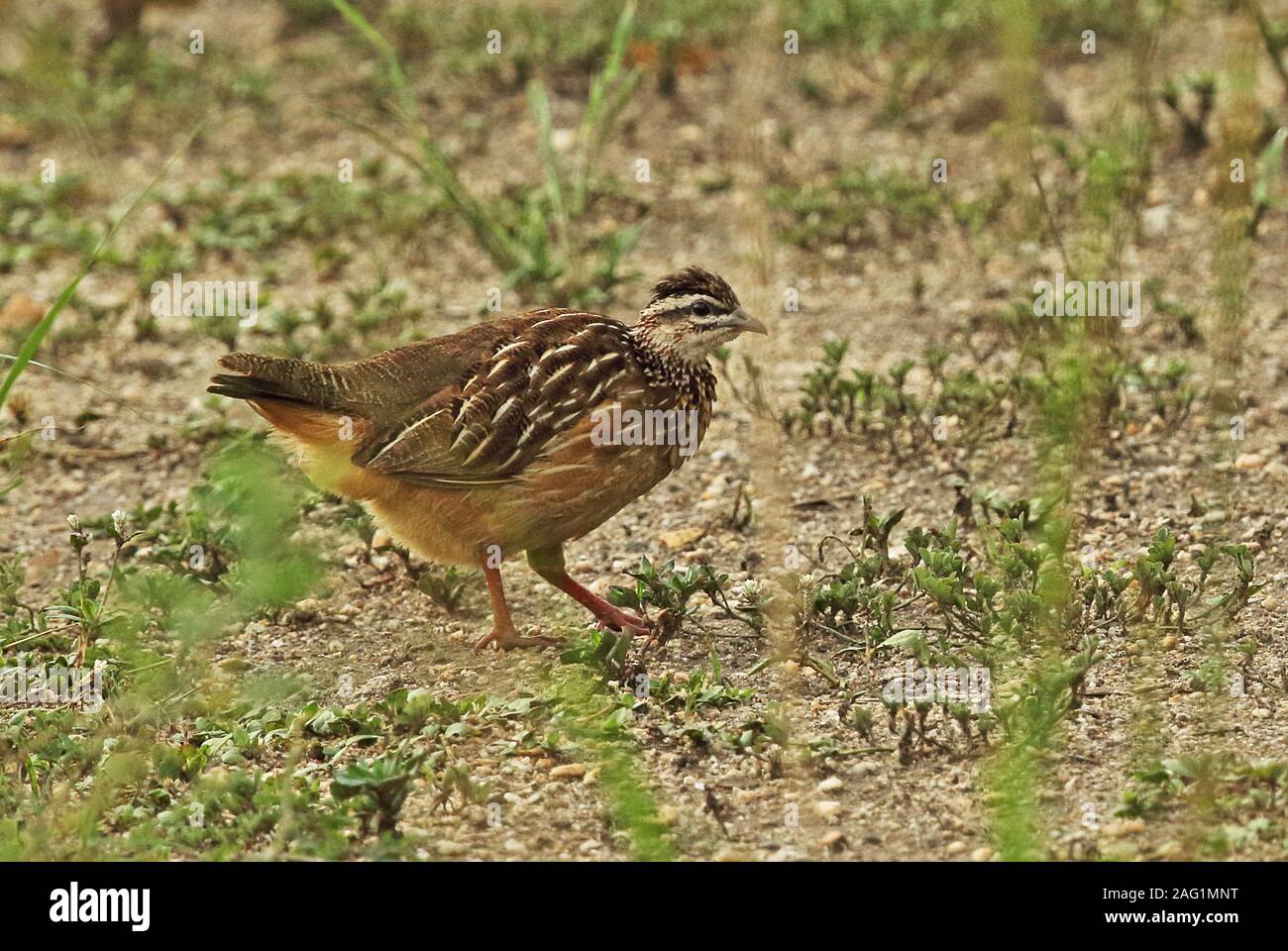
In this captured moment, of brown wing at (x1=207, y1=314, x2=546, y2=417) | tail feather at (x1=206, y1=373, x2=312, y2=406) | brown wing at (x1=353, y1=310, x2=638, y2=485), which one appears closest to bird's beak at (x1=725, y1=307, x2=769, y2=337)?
brown wing at (x1=353, y1=310, x2=638, y2=485)

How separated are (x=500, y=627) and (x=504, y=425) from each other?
716 mm

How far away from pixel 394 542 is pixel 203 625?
3.44 metres

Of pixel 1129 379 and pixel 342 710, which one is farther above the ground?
pixel 1129 379

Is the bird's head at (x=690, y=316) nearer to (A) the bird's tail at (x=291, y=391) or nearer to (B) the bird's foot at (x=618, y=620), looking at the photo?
(B) the bird's foot at (x=618, y=620)

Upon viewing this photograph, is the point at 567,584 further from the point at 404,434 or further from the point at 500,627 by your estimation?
the point at 404,434

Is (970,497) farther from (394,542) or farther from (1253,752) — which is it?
(394,542)

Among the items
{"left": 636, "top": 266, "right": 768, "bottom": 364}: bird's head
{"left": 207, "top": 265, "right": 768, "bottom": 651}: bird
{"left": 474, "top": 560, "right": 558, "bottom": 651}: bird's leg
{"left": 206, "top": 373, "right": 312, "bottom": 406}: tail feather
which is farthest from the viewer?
{"left": 636, "top": 266, "right": 768, "bottom": 364}: bird's head

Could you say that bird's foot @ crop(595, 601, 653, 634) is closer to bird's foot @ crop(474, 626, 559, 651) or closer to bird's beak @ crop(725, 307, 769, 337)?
bird's foot @ crop(474, 626, 559, 651)

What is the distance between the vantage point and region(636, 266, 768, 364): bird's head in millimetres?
6074

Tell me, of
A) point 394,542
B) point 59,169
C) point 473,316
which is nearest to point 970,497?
point 394,542

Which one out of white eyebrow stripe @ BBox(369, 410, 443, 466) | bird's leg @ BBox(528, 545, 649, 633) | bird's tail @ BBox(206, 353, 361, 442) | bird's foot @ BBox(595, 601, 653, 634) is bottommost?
bird's foot @ BBox(595, 601, 653, 634)

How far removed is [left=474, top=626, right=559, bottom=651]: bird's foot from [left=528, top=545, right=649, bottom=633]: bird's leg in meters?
0.21

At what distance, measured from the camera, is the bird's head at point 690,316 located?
6.07 meters

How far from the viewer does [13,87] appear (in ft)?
38.2
